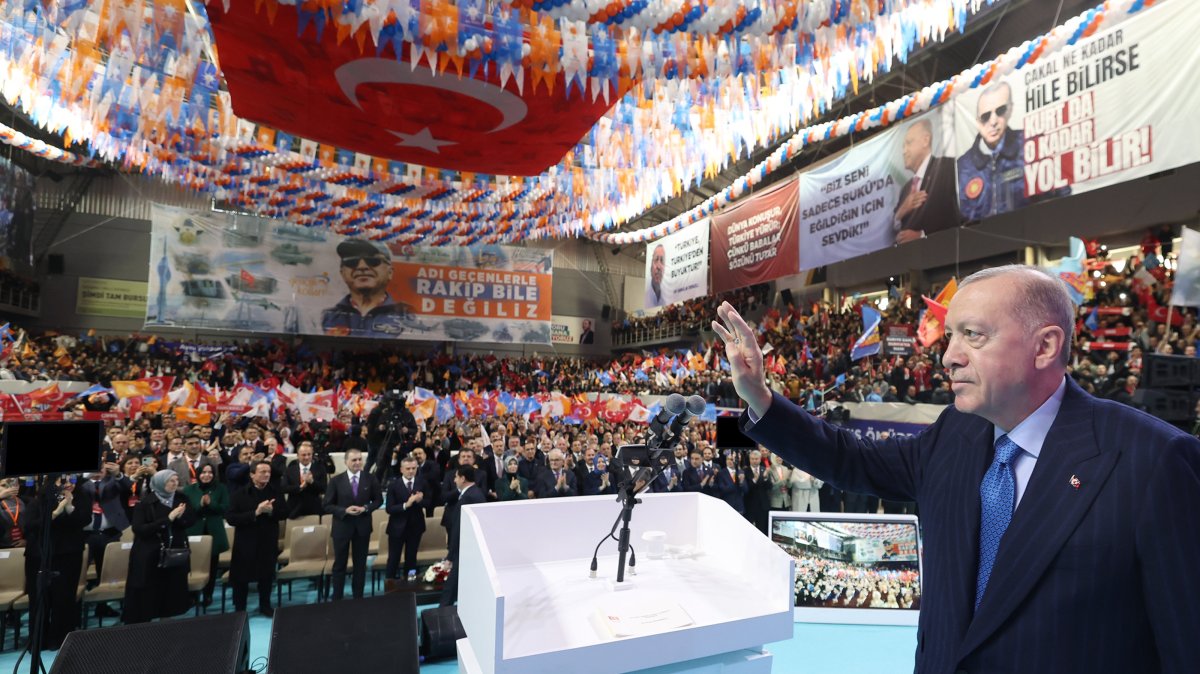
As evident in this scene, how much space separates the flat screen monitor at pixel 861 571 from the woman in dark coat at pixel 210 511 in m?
5.50

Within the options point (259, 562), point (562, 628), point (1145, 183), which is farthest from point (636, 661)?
point (1145, 183)

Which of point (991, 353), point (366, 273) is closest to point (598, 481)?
point (991, 353)

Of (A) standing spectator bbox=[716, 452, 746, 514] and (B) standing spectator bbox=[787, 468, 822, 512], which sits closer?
(A) standing spectator bbox=[716, 452, 746, 514]

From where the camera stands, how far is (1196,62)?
5.29 metres

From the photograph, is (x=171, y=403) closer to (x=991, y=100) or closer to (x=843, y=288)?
(x=991, y=100)

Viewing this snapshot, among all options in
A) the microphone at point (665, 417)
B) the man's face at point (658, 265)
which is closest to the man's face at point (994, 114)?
the microphone at point (665, 417)

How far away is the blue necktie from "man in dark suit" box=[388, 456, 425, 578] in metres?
5.79

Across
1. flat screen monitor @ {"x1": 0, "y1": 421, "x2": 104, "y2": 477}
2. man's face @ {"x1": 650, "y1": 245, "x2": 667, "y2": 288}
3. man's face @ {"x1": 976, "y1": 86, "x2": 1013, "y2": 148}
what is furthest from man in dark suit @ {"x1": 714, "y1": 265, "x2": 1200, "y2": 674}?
man's face @ {"x1": 650, "y1": 245, "x2": 667, "y2": 288}

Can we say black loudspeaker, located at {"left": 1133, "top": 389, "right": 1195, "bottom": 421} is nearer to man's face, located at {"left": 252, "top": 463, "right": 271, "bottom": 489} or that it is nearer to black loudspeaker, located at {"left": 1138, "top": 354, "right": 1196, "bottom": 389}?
black loudspeaker, located at {"left": 1138, "top": 354, "right": 1196, "bottom": 389}

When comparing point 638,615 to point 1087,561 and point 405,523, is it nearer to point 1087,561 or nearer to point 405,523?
point 1087,561

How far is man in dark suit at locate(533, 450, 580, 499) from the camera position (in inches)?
291

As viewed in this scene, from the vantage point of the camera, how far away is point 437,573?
6.14 meters

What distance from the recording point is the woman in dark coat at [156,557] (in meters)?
5.18

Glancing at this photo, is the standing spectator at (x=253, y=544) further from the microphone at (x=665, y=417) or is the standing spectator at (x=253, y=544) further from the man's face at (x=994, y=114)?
the man's face at (x=994, y=114)
